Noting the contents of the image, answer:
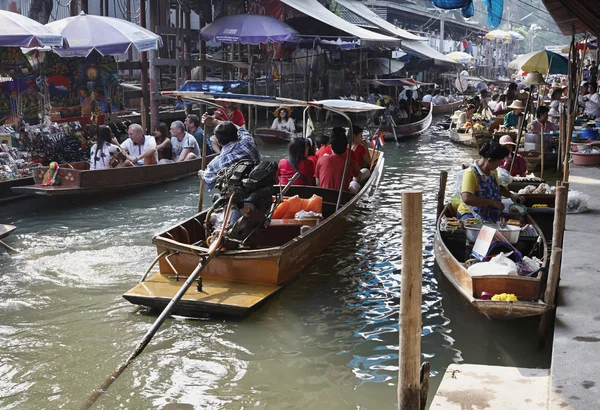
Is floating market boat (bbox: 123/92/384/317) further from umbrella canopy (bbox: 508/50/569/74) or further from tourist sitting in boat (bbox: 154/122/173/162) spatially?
umbrella canopy (bbox: 508/50/569/74)

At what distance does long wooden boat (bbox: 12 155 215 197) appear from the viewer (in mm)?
10095

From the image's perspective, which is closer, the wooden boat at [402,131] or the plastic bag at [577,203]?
the plastic bag at [577,203]

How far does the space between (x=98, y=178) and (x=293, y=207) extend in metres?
4.19

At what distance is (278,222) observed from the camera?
24.4ft

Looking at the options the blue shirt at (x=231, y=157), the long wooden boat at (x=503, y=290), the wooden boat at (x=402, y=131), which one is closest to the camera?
the long wooden boat at (x=503, y=290)

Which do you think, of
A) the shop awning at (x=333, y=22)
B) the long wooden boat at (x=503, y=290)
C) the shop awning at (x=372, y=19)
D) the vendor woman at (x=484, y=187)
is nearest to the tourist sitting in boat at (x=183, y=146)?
the vendor woman at (x=484, y=187)

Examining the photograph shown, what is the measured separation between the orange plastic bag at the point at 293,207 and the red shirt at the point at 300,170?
1.33 meters

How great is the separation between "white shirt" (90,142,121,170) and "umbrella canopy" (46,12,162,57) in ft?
8.29

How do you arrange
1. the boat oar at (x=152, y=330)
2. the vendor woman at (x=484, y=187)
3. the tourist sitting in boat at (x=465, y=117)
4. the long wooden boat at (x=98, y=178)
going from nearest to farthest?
the boat oar at (x=152, y=330)
the vendor woman at (x=484, y=187)
the long wooden boat at (x=98, y=178)
the tourist sitting in boat at (x=465, y=117)

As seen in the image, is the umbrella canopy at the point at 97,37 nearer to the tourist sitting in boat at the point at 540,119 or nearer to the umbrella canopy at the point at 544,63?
the umbrella canopy at the point at 544,63

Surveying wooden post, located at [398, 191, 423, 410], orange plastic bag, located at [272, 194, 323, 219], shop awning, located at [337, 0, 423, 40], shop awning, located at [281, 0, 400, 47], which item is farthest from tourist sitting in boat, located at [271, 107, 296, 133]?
wooden post, located at [398, 191, 423, 410]

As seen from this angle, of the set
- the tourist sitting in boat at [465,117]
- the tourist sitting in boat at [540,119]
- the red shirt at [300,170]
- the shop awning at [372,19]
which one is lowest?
the red shirt at [300,170]

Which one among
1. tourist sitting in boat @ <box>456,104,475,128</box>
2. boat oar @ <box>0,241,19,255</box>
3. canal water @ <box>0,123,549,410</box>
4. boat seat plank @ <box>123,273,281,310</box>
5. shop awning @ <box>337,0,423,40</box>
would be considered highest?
shop awning @ <box>337,0,423,40</box>

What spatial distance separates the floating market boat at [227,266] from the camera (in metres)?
6.03
